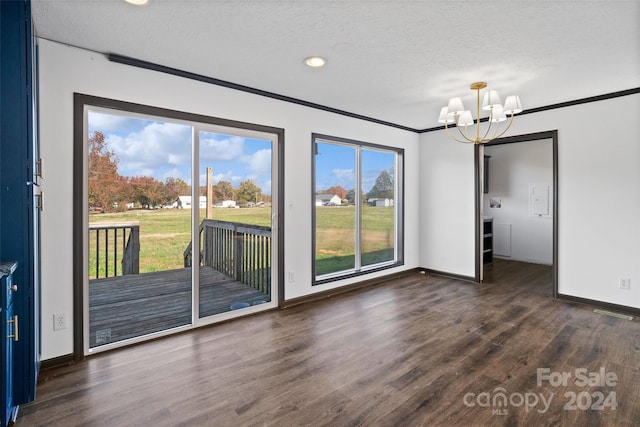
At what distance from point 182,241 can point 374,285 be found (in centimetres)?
281

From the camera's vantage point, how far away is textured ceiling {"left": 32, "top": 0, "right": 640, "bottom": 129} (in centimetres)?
209

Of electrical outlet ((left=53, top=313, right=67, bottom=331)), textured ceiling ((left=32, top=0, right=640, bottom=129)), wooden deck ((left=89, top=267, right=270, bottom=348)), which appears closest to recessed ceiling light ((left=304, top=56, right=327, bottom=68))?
textured ceiling ((left=32, top=0, right=640, bottom=129))

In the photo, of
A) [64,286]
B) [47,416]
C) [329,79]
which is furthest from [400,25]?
[47,416]

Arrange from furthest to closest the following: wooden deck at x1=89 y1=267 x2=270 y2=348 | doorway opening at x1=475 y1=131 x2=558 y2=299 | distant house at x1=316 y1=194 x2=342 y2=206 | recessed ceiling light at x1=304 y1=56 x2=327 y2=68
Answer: doorway opening at x1=475 y1=131 x2=558 y2=299 < distant house at x1=316 y1=194 x2=342 y2=206 < wooden deck at x1=89 y1=267 x2=270 y2=348 < recessed ceiling light at x1=304 y1=56 x2=327 y2=68

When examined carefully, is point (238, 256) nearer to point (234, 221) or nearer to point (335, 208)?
point (234, 221)

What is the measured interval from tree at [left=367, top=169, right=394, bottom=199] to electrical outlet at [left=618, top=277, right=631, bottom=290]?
3.03m

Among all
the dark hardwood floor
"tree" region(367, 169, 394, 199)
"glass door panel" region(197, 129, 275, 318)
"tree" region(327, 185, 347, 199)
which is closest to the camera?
the dark hardwood floor

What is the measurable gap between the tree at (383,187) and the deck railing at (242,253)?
2.01 meters

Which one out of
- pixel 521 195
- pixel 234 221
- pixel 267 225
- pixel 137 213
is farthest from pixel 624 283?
pixel 137 213

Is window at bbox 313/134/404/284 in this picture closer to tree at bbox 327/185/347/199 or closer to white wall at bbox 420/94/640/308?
tree at bbox 327/185/347/199

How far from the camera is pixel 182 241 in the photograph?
139 inches

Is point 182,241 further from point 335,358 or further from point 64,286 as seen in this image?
point 335,358

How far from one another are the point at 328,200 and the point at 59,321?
3.14 metres

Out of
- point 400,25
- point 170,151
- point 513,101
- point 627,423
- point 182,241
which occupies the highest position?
point 400,25
